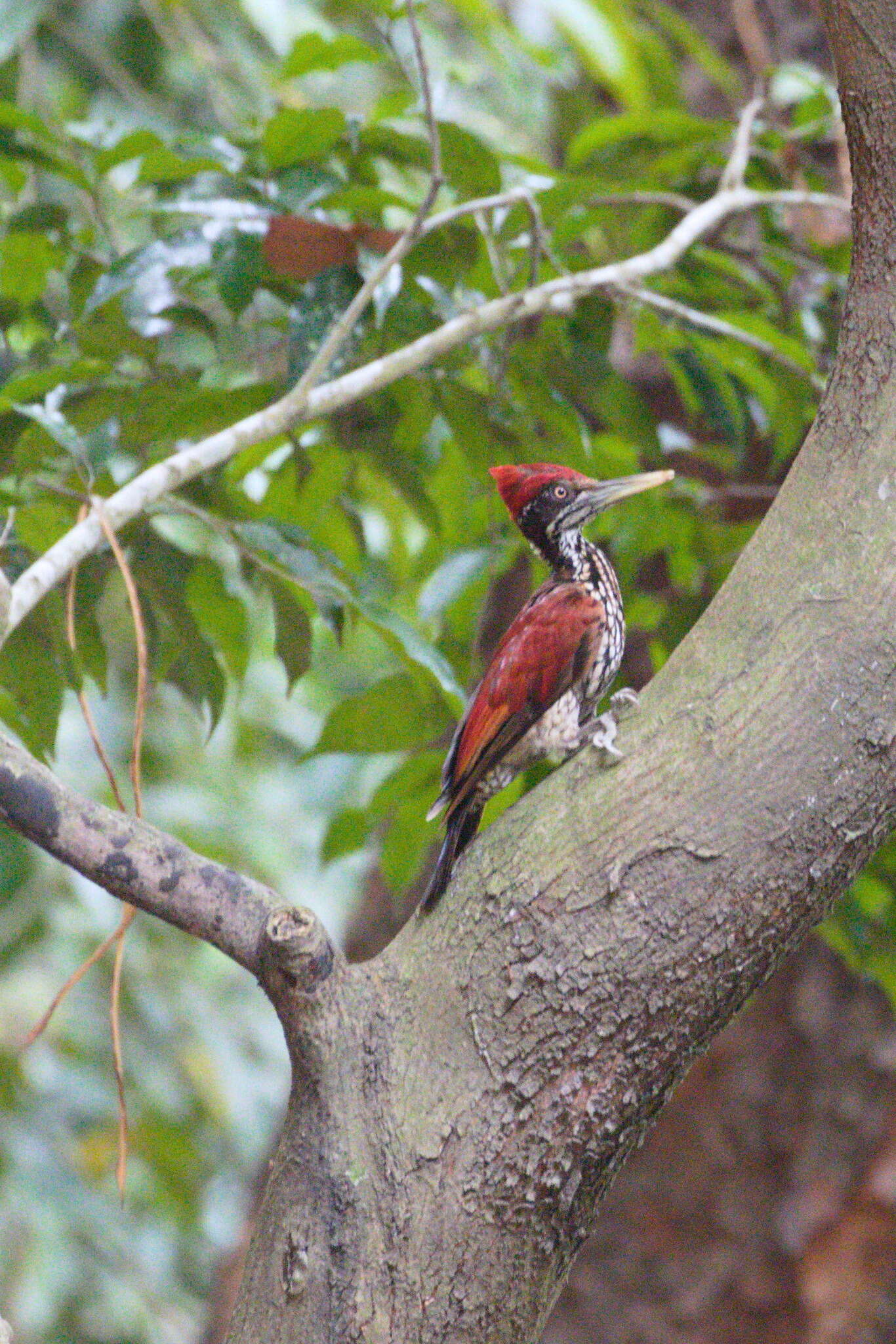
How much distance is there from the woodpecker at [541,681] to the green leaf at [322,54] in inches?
30.1

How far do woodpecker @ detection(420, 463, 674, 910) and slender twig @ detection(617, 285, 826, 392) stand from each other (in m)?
0.34

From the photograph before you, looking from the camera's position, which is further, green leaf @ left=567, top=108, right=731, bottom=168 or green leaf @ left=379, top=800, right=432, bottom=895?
green leaf @ left=567, top=108, right=731, bottom=168

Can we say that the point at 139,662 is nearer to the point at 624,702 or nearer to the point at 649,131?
the point at 624,702

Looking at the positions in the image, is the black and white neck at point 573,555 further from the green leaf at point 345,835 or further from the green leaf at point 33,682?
the green leaf at point 33,682

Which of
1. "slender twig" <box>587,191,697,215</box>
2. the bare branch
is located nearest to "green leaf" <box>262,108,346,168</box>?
the bare branch

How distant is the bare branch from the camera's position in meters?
1.77

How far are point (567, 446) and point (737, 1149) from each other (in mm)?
2402

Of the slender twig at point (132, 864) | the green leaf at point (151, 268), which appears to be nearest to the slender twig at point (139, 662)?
the slender twig at point (132, 864)

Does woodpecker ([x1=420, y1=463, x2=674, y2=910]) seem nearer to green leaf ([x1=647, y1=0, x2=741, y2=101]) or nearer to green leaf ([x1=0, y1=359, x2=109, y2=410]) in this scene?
green leaf ([x1=0, y1=359, x2=109, y2=410])

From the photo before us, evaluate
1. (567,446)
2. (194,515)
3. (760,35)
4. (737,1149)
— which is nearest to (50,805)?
(194,515)

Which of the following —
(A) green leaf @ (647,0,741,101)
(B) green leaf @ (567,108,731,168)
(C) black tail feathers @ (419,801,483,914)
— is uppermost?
(A) green leaf @ (647,0,741,101)

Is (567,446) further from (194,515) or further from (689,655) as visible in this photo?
(689,655)

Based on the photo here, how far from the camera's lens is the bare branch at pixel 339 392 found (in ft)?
5.80

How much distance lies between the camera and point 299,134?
2.24 metres
